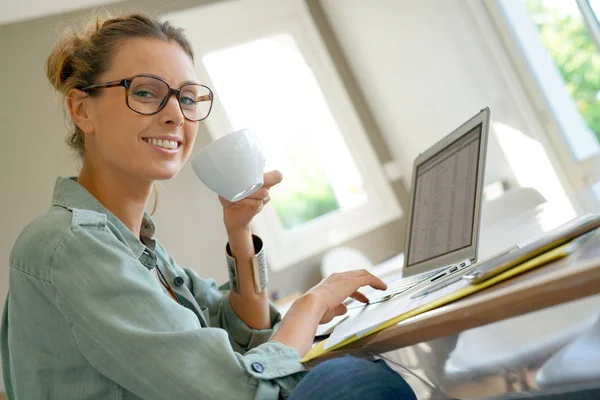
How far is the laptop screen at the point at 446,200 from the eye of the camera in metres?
1.08

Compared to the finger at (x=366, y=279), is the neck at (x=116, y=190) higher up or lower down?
higher up

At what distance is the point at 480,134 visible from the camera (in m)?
1.09

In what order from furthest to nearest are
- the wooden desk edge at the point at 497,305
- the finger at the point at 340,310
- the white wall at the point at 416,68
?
the white wall at the point at 416,68, the finger at the point at 340,310, the wooden desk edge at the point at 497,305

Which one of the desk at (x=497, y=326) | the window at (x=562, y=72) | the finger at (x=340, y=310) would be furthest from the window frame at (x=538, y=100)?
the desk at (x=497, y=326)

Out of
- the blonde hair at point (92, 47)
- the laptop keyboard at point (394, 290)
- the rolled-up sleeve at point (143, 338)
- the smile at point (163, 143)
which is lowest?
the laptop keyboard at point (394, 290)

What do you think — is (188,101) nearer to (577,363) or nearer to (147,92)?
(147,92)

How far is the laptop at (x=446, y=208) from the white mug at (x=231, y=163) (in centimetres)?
29

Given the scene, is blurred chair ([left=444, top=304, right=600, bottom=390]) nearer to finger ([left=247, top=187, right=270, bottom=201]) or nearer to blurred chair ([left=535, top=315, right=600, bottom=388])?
blurred chair ([left=535, top=315, right=600, bottom=388])

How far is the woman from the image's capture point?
76cm

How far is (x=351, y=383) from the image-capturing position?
0.58 metres

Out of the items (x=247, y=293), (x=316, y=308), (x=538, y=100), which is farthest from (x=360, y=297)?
(x=538, y=100)

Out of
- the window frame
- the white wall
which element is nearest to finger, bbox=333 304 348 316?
the window frame

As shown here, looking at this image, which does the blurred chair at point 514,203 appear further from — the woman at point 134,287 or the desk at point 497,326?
the desk at point 497,326

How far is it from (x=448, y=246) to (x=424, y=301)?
47 centimetres
